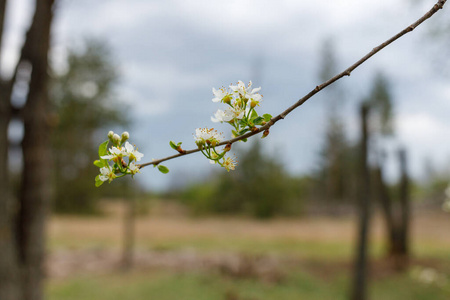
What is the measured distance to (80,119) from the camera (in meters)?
19.2

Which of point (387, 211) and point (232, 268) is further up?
point (387, 211)

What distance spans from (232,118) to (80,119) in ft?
64.5

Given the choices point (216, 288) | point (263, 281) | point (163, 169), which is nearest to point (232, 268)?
point (263, 281)

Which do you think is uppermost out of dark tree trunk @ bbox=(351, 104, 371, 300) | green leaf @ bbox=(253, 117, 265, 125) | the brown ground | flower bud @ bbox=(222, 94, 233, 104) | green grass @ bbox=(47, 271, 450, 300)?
flower bud @ bbox=(222, 94, 233, 104)

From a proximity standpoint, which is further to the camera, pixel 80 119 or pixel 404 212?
pixel 80 119

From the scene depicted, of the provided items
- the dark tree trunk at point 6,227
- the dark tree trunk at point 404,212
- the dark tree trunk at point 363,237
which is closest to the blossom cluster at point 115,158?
the dark tree trunk at point 6,227

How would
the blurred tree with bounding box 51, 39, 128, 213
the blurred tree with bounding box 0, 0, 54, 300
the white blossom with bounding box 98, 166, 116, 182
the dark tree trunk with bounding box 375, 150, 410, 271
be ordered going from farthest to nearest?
the blurred tree with bounding box 51, 39, 128, 213
the dark tree trunk with bounding box 375, 150, 410, 271
the blurred tree with bounding box 0, 0, 54, 300
the white blossom with bounding box 98, 166, 116, 182

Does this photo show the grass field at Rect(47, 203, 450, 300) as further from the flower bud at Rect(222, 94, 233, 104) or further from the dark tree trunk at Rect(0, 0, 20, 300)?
the flower bud at Rect(222, 94, 233, 104)

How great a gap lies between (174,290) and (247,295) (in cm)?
113

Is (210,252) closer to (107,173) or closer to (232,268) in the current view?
(232,268)

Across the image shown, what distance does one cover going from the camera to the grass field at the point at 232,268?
6.43m

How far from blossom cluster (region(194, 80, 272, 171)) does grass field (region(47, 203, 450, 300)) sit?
A: 5.60 meters

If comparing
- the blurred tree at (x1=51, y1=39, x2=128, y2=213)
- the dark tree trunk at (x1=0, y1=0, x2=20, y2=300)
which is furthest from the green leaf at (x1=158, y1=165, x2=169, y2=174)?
the blurred tree at (x1=51, y1=39, x2=128, y2=213)

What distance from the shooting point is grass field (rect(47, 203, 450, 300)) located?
643 centimetres
